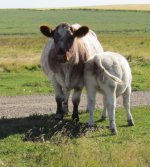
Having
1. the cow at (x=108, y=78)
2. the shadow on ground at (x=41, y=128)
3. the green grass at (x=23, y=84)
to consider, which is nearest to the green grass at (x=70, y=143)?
the shadow on ground at (x=41, y=128)

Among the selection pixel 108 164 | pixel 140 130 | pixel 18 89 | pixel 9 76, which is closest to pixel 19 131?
pixel 140 130

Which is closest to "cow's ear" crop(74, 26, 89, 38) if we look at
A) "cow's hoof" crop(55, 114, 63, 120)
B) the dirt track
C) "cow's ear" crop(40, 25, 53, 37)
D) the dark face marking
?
the dark face marking

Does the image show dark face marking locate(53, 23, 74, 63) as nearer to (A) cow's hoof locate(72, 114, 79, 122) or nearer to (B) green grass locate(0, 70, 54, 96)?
(A) cow's hoof locate(72, 114, 79, 122)

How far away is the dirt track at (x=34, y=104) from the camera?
14820 millimetres

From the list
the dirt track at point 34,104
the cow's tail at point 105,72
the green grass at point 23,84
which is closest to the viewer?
the cow's tail at point 105,72

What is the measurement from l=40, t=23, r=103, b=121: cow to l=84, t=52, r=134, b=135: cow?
17.4 inches

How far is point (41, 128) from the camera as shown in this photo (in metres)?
11.9

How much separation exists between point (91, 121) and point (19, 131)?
1682mm

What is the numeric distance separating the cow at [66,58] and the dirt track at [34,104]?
4.93 ft

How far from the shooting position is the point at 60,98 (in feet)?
44.0

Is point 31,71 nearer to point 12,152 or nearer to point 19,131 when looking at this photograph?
point 19,131

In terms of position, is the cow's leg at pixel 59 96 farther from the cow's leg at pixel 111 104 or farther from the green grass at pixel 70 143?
the cow's leg at pixel 111 104

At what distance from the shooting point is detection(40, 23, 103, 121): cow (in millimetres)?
11766

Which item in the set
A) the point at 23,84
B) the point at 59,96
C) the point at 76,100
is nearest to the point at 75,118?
the point at 76,100
